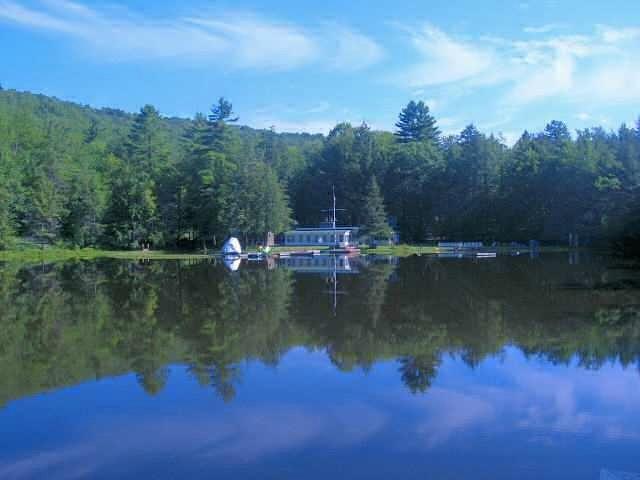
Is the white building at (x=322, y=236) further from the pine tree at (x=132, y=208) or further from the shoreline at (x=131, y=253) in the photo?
the pine tree at (x=132, y=208)

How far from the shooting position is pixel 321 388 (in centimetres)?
1015

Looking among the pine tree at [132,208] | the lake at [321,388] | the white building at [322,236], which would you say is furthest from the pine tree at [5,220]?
the lake at [321,388]

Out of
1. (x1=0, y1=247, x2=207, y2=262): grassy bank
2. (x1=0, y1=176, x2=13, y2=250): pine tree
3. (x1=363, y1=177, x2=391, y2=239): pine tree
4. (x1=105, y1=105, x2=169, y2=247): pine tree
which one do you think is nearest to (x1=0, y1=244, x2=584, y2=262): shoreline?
(x1=0, y1=247, x2=207, y2=262): grassy bank

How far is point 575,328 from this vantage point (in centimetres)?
1498

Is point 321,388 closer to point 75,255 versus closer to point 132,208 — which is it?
point 75,255

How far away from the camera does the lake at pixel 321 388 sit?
7.07 metres

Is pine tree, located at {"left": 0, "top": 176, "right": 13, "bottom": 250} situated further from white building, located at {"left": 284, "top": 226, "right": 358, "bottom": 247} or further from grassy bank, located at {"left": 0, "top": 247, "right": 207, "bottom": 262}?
white building, located at {"left": 284, "top": 226, "right": 358, "bottom": 247}

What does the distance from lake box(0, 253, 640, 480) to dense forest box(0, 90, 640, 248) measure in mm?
36460

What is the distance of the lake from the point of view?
23.2 feet

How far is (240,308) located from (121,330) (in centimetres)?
433

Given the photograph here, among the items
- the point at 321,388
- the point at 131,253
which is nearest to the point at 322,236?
the point at 131,253

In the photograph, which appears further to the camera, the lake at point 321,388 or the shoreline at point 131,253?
the shoreline at point 131,253

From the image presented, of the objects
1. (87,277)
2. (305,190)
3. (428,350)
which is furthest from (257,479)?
(305,190)

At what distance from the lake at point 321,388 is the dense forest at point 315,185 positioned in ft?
120
